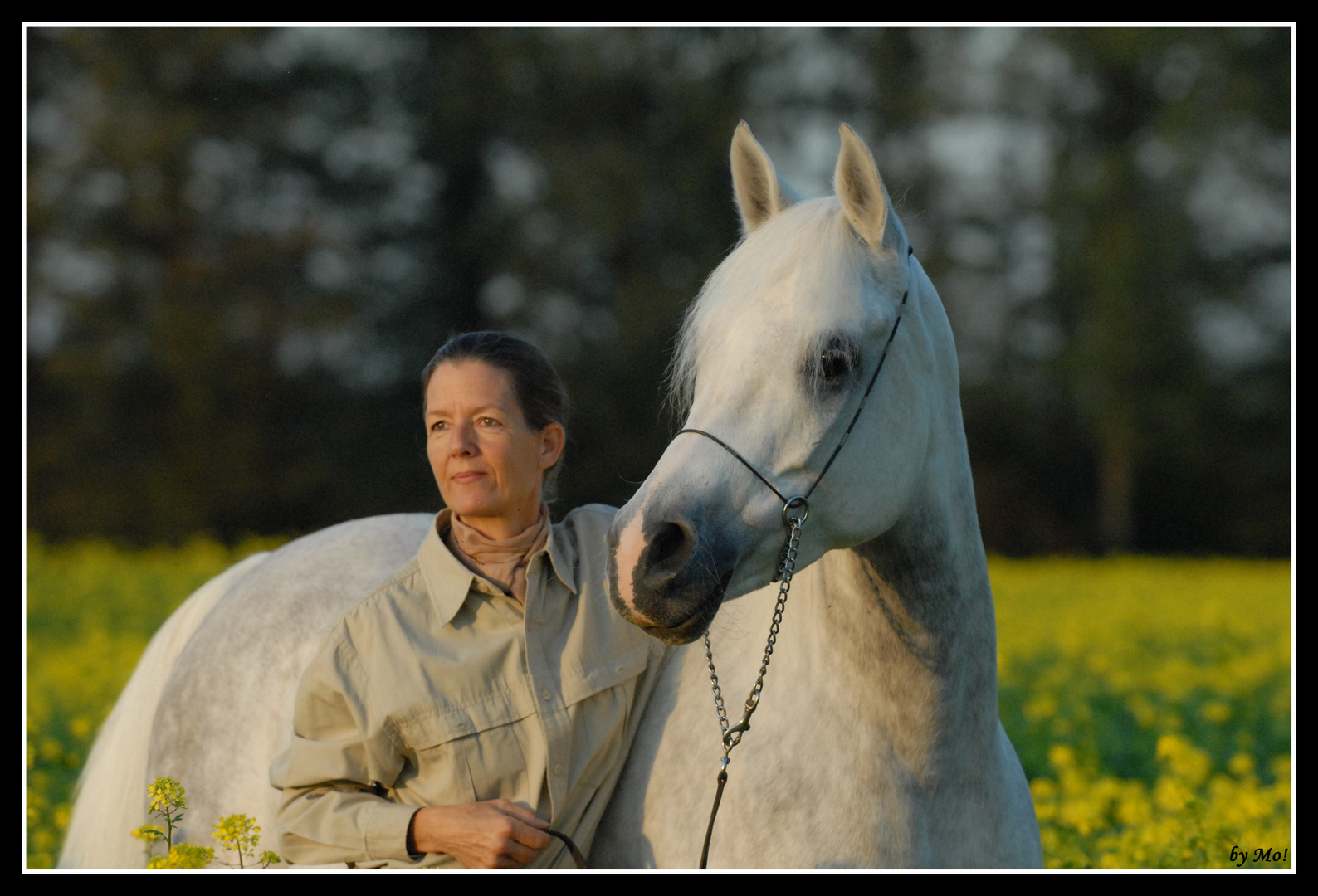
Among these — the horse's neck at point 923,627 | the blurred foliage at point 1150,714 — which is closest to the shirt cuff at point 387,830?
the horse's neck at point 923,627

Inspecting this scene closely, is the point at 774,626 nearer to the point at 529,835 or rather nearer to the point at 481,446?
the point at 529,835

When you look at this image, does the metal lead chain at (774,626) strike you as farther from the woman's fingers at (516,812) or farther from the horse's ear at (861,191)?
the horse's ear at (861,191)

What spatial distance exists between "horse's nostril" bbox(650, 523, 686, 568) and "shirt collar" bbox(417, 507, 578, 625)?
61 cm

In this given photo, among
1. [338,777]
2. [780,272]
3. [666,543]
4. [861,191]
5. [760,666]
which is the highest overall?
[861,191]

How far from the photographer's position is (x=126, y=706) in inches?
160

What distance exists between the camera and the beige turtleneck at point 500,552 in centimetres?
275

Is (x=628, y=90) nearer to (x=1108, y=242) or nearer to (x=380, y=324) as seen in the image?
(x=380, y=324)

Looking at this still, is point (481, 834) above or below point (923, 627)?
below

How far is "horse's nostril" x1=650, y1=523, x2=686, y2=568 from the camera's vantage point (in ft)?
6.98

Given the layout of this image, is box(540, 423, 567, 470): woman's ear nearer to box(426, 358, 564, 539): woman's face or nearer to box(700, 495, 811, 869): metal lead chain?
box(426, 358, 564, 539): woman's face

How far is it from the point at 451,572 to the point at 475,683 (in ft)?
0.87

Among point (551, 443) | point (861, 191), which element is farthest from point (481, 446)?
point (861, 191)

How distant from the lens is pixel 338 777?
8.54ft

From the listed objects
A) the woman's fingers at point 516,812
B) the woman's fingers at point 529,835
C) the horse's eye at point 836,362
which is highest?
the horse's eye at point 836,362
